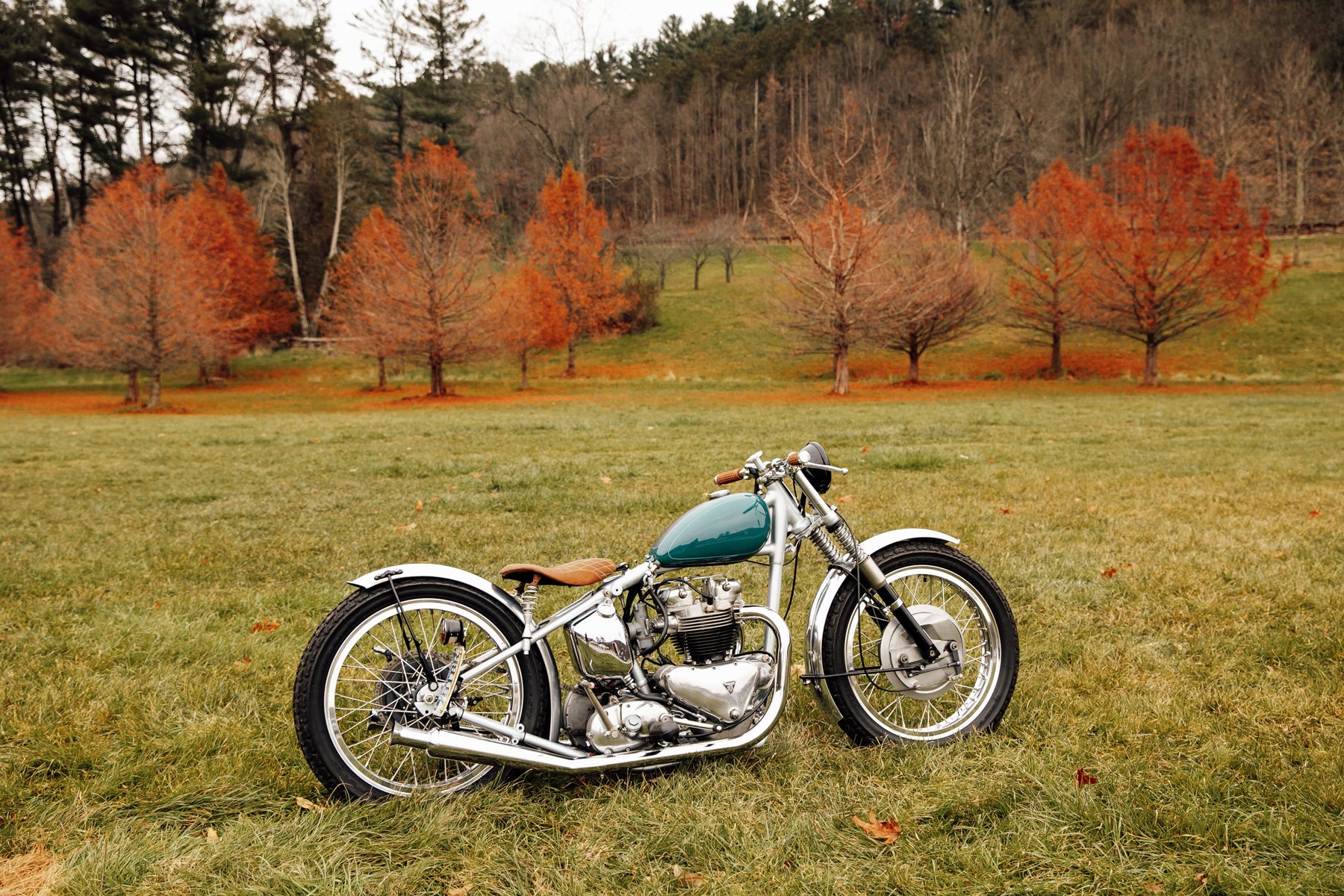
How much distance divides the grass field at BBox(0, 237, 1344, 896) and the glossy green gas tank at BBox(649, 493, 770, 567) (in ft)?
2.64

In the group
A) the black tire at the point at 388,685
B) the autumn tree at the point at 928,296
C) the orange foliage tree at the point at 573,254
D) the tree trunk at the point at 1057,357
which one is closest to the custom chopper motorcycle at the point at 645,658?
the black tire at the point at 388,685

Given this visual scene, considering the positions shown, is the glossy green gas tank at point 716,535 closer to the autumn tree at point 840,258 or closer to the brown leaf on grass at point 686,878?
the brown leaf on grass at point 686,878

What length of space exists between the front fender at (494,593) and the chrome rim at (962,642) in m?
1.15

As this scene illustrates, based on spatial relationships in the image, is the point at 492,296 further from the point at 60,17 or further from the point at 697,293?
the point at 60,17

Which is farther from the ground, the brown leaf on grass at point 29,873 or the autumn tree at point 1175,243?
the autumn tree at point 1175,243

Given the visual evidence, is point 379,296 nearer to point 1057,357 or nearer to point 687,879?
point 1057,357

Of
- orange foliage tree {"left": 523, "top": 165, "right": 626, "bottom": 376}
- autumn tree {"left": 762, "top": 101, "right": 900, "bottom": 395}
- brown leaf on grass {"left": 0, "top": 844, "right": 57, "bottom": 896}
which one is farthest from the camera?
orange foliage tree {"left": 523, "top": 165, "right": 626, "bottom": 376}

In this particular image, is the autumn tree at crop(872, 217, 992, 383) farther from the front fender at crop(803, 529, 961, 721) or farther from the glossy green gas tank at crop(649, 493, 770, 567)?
the glossy green gas tank at crop(649, 493, 770, 567)

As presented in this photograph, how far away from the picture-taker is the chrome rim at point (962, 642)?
10.8ft

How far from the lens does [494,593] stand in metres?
2.93

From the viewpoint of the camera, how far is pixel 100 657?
4074 mm

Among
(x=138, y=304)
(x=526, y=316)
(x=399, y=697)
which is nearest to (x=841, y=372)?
(x=526, y=316)

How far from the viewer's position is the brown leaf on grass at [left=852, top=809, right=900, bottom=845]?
2572mm

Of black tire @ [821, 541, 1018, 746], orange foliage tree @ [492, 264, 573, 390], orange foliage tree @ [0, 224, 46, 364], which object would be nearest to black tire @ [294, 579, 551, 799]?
black tire @ [821, 541, 1018, 746]
